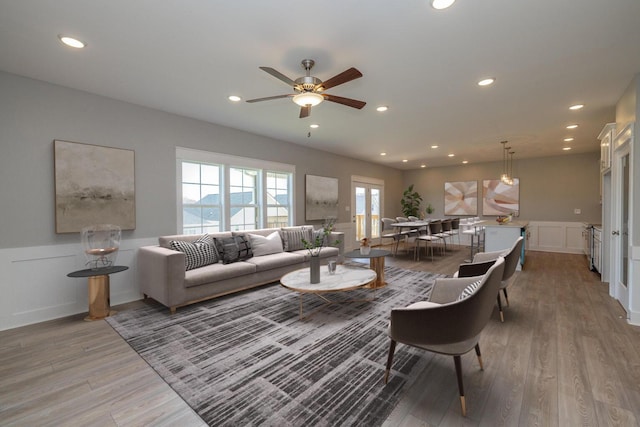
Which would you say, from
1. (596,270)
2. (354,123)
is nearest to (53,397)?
(354,123)

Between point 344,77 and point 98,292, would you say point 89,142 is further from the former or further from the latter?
point 344,77

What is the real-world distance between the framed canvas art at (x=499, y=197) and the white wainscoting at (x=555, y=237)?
2.34 feet

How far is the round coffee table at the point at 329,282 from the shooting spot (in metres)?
3.01

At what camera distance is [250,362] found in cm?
224

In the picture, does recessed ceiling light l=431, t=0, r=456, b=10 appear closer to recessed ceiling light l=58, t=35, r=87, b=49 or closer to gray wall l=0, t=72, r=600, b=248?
recessed ceiling light l=58, t=35, r=87, b=49

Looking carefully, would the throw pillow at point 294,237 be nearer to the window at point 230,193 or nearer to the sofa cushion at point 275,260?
the sofa cushion at point 275,260

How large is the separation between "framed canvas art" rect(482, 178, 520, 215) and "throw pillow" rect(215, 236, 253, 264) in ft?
25.1

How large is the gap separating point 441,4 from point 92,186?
13.5ft

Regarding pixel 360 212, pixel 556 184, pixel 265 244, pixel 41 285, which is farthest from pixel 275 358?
pixel 556 184

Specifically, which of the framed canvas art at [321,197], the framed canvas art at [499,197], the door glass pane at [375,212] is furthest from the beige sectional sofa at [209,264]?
the framed canvas art at [499,197]

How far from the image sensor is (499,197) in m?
8.30

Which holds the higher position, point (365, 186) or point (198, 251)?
point (365, 186)

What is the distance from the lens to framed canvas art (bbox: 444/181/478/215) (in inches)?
344

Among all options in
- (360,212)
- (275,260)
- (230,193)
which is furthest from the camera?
(360,212)
